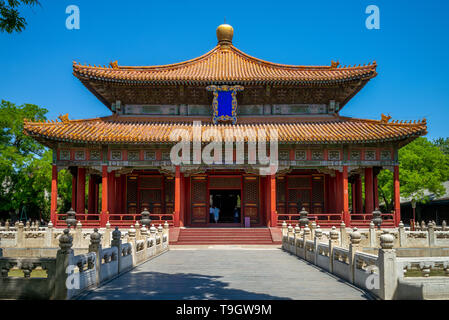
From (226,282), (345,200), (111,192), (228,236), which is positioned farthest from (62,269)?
(345,200)

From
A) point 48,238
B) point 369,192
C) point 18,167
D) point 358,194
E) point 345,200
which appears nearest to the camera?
point 48,238

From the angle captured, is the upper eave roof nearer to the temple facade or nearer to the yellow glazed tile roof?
the temple facade

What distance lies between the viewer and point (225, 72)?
27.1m

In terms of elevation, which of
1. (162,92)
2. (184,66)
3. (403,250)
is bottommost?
(403,250)

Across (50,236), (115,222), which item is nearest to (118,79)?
(115,222)

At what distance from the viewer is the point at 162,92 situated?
26266 mm

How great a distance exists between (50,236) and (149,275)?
34.6ft

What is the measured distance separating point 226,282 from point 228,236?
1238cm

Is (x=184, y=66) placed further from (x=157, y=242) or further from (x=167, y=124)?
(x=157, y=242)

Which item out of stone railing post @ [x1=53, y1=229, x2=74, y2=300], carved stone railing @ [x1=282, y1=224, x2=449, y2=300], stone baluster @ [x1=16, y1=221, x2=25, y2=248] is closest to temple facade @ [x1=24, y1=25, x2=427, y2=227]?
stone baluster @ [x1=16, y1=221, x2=25, y2=248]

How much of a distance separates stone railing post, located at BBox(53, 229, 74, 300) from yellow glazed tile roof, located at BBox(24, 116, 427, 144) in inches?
608

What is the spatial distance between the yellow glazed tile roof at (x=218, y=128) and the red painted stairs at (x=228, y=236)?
498cm

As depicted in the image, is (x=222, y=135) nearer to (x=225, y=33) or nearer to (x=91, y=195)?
(x=91, y=195)

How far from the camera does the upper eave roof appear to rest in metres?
24.9
